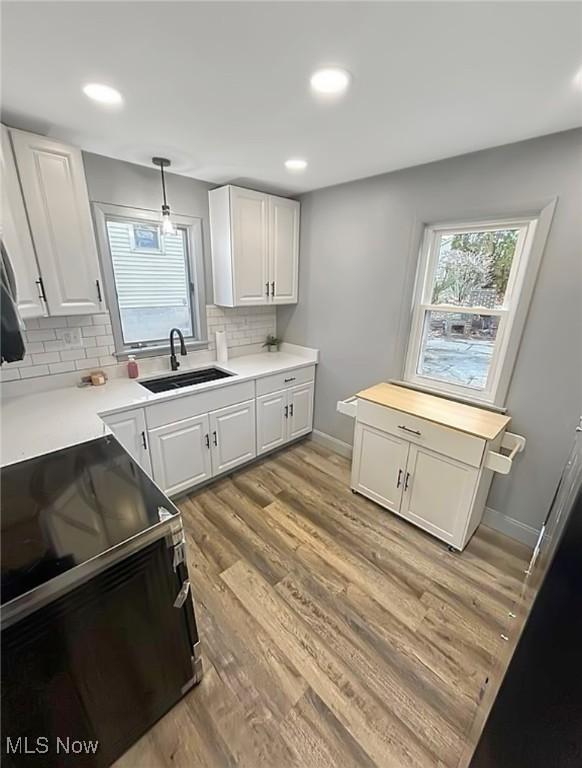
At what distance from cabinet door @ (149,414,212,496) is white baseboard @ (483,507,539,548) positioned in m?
2.09

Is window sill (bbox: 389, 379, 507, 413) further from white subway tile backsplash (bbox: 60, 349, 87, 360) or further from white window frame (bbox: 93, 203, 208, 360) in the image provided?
white subway tile backsplash (bbox: 60, 349, 87, 360)

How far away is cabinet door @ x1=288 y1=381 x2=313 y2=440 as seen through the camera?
3.07m

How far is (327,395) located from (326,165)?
1901 mm

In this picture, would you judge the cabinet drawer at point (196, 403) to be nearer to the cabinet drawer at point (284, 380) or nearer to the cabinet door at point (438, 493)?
the cabinet drawer at point (284, 380)

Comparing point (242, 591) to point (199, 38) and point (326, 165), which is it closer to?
point (199, 38)

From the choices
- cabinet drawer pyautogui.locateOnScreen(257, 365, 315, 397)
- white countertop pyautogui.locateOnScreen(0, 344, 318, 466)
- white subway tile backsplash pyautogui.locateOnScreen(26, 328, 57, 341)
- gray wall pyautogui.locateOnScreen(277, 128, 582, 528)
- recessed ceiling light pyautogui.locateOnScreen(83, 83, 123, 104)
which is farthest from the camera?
cabinet drawer pyautogui.locateOnScreen(257, 365, 315, 397)

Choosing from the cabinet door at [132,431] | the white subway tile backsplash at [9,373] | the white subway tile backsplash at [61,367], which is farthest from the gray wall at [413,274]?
the white subway tile backsplash at [9,373]

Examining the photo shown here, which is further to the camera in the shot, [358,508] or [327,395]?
[327,395]

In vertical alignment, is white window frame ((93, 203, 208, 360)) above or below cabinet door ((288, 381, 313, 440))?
above

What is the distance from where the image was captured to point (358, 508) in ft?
7.98

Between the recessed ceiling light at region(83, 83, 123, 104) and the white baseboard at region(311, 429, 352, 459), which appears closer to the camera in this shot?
the recessed ceiling light at region(83, 83, 123, 104)

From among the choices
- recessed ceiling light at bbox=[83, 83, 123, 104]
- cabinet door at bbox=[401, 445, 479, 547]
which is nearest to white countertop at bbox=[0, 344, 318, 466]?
cabinet door at bbox=[401, 445, 479, 547]

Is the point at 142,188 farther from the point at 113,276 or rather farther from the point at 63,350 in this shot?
the point at 63,350

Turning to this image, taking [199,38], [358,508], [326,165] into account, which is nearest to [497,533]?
[358,508]
